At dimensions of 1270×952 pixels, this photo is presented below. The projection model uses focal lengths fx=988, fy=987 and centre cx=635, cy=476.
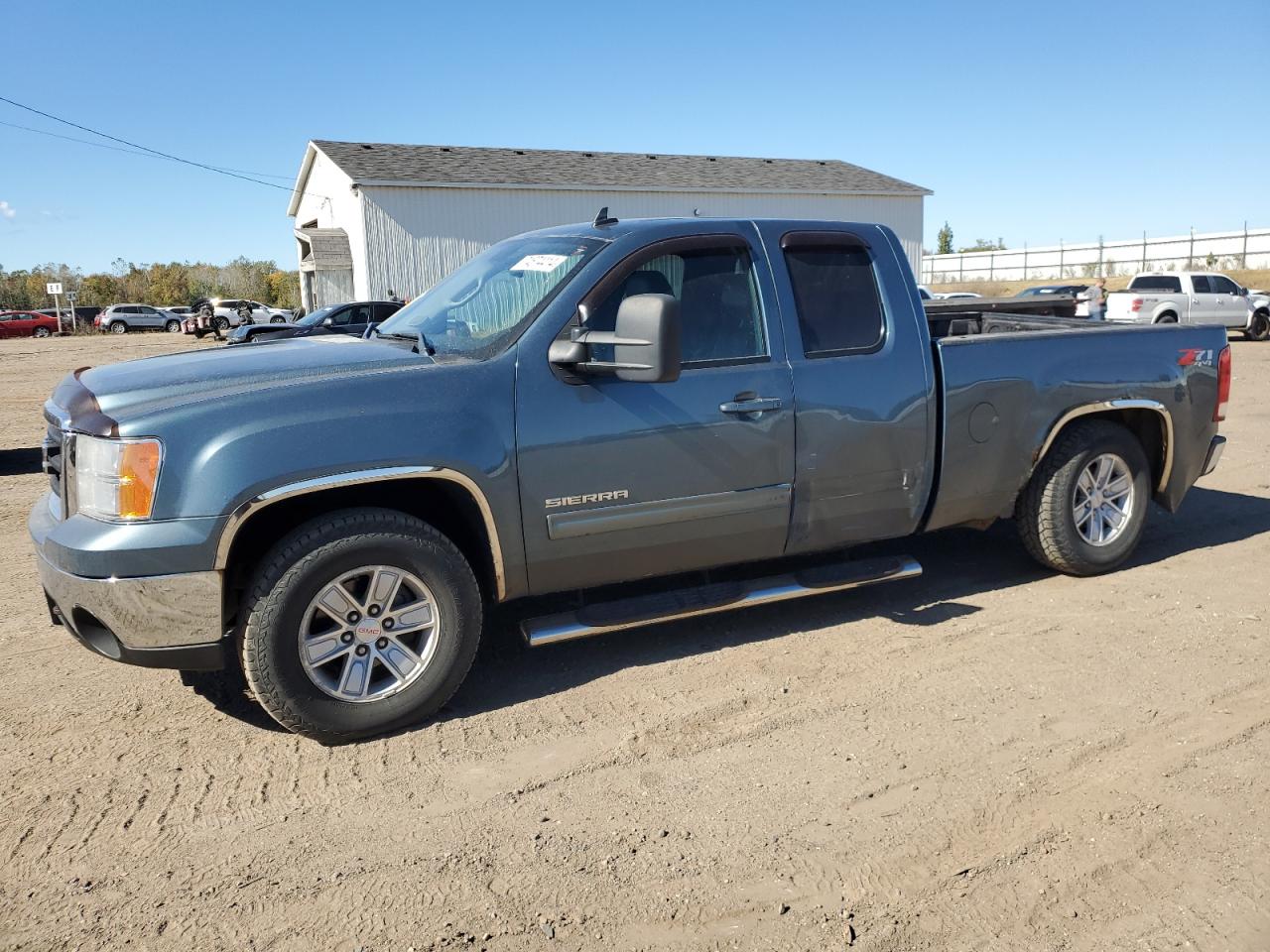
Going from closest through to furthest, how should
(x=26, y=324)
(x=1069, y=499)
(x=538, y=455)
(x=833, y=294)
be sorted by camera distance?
(x=538, y=455)
(x=833, y=294)
(x=1069, y=499)
(x=26, y=324)

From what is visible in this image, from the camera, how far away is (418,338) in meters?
4.34

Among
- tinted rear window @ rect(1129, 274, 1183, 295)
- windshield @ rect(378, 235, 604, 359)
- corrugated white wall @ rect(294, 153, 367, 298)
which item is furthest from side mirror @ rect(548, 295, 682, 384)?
corrugated white wall @ rect(294, 153, 367, 298)

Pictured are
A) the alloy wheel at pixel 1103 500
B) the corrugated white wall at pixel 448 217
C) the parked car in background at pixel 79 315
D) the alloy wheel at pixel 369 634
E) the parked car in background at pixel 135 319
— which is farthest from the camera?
the parked car in background at pixel 79 315

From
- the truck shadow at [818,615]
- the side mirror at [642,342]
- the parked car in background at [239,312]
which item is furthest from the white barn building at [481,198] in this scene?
the side mirror at [642,342]

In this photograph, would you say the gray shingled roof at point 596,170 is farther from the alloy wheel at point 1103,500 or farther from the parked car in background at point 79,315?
the alloy wheel at point 1103,500

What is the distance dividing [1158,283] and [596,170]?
19473mm

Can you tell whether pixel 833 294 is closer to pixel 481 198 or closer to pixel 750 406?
pixel 750 406

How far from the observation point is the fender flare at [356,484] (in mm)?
3434

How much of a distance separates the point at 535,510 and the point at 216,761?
1.49 metres

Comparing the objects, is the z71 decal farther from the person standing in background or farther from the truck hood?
the truck hood

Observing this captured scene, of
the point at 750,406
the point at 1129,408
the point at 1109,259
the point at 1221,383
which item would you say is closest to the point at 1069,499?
the point at 1129,408

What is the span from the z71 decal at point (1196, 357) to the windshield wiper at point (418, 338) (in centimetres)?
413

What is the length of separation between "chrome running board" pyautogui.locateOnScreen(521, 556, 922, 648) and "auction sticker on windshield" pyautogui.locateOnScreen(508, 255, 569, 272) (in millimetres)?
1483

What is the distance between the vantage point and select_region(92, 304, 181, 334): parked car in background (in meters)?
49.7
